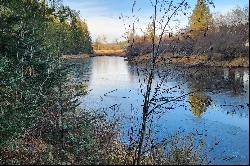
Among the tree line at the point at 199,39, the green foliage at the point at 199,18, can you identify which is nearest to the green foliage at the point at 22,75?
the tree line at the point at 199,39

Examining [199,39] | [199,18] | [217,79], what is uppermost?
[199,18]

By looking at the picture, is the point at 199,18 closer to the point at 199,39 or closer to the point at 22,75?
the point at 199,39

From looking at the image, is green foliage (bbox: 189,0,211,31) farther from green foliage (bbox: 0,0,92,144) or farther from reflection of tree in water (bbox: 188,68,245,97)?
green foliage (bbox: 0,0,92,144)

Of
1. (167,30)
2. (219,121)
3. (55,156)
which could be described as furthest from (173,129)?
(167,30)

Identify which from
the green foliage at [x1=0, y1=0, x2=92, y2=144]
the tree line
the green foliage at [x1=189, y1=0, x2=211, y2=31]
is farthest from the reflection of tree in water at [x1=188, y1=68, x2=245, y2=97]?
the green foliage at [x1=0, y1=0, x2=92, y2=144]

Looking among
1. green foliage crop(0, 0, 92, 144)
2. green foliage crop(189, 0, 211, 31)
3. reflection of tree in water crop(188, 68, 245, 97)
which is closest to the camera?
green foliage crop(189, 0, 211, 31)

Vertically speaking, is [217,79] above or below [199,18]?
below

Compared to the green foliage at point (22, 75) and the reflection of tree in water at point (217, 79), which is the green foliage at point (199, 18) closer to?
the reflection of tree in water at point (217, 79)

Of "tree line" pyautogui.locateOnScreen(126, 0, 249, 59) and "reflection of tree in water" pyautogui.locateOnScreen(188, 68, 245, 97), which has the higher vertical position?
"tree line" pyautogui.locateOnScreen(126, 0, 249, 59)

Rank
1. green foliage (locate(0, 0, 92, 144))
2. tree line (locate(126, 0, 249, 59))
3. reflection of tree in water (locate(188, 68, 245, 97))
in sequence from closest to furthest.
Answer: tree line (locate(126, 0, 249, 59))
reflection of tree in water (locate(188, 68, 245, 97))
green foliage (locate(0, 0, 92, 144))

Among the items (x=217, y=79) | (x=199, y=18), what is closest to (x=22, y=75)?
(x=217, y=79)

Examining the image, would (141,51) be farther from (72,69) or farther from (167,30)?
(72,69)

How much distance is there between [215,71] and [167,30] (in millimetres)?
1148

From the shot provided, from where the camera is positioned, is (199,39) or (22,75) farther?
(22,75)
